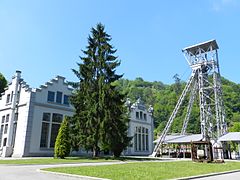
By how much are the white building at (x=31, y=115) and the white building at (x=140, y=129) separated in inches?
542

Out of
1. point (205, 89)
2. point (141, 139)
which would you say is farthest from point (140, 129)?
point (205, 89)

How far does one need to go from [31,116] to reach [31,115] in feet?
0.42

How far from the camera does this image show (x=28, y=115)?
30.1 meters

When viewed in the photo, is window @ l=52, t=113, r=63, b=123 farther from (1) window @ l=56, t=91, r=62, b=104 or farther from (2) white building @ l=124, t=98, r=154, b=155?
(2) white building @ l=124, t=98, r=154, b=155

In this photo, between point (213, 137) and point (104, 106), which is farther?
point (213, 137)

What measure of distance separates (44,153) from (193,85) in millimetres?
34184

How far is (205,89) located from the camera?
1900 inches

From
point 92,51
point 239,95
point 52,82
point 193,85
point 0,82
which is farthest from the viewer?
point 239,95

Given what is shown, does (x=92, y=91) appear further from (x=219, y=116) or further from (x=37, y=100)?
(x=219, y=116)

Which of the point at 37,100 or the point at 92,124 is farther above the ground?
the point at 37,100

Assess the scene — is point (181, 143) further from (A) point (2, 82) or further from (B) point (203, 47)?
(A) point (2, 82)

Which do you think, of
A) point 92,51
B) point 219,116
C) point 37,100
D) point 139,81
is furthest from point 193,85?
point 139,81

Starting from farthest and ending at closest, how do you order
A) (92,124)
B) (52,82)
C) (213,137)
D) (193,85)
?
(193,85)
(213,137)
(52,82)
(92,124)

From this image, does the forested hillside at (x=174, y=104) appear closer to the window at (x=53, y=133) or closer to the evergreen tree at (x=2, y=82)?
the evergreen tree at (x=2, y=82)
